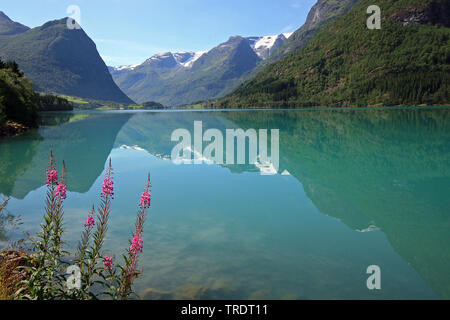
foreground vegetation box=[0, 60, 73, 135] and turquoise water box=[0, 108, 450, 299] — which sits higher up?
foreground vegetation box=[0, 60, 73, 135]

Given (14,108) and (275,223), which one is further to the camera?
(14,108)

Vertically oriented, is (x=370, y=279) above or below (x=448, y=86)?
below

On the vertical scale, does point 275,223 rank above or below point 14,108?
below

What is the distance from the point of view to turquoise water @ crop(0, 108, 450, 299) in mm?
Result: 6930

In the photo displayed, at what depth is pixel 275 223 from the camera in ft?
35.9

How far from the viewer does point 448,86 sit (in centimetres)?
16075

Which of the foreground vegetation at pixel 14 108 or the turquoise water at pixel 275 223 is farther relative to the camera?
the foreground vegetation at pixel 14 108

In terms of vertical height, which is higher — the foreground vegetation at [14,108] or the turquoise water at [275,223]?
the foreground vegetation at [14,108]

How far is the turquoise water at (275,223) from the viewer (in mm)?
6930

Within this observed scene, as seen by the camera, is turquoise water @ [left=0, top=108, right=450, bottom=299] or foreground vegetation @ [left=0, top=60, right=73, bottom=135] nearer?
turquoise water @ [left=0, top=108, right=450, bottom=299]
